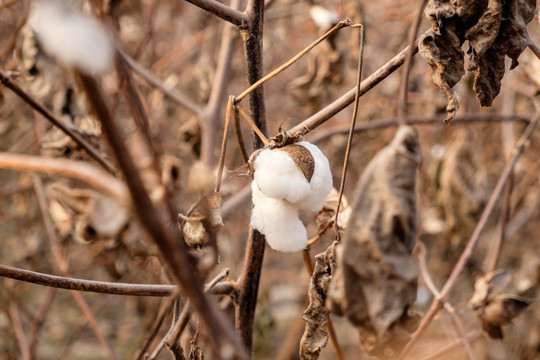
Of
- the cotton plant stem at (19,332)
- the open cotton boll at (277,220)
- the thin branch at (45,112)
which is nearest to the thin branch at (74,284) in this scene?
the open cotton boll at (277,220)

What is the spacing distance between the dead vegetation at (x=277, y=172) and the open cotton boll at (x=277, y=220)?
4 centimetres

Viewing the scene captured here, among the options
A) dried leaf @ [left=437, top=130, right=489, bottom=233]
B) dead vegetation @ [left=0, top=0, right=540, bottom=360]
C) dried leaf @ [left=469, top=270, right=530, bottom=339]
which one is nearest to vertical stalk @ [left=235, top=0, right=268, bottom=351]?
dead vegetation @ [left=0, top=0, right=540, bottom=360]

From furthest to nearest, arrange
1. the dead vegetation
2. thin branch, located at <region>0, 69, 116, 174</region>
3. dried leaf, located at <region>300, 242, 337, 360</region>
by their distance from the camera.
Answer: thin branch, located at <region>0, 69, 116, 174</region>, dried leaf, located at <region>300, 242, 337, 360</region>, the dead vegetation

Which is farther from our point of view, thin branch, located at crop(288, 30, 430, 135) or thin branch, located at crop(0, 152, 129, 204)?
thin branch, located at crop(288, 30, 430, 135)

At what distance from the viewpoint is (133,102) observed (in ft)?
1.06

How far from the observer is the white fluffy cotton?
0.30 metres

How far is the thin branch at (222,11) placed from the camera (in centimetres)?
59

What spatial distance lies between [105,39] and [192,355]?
0.46 m

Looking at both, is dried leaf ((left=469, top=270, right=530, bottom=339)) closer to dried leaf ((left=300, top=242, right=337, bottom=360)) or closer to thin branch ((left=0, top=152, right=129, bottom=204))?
dried leaf ((left=300, top=242, right=337, bottom=360))

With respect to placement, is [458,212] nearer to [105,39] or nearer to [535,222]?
[535,222]

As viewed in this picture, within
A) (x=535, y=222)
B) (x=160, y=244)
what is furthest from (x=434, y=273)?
(x=160, y=244)

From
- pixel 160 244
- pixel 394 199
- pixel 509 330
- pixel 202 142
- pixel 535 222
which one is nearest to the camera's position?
pixel 160 244

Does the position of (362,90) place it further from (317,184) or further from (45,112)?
(45,112)

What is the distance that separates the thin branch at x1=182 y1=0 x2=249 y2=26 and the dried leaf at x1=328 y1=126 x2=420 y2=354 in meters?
0.24
